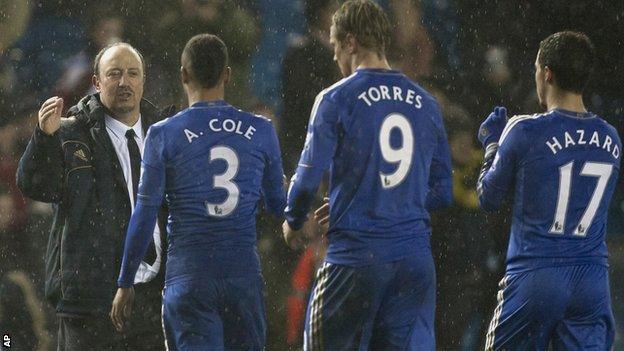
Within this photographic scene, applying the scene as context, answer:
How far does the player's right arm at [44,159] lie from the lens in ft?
19.7

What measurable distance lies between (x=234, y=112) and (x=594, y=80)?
Answer: 13.8ft

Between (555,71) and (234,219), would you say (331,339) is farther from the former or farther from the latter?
(555,71)

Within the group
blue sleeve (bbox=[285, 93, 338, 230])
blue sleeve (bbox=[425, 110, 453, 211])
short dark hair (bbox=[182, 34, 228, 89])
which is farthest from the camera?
short dark hair (bbox=[182, 34, 228, 89])

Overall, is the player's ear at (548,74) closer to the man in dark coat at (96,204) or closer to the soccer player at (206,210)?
the soccer player at (206,210)

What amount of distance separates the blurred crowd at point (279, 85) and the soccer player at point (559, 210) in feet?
11.0

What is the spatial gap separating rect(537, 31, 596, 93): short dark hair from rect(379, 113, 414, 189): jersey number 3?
786mm

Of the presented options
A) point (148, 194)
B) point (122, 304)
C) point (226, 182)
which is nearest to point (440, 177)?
point (226, 182)

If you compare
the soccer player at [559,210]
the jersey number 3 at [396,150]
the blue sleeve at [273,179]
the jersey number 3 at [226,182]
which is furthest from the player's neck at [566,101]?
the jersey number 3 at [226,182]

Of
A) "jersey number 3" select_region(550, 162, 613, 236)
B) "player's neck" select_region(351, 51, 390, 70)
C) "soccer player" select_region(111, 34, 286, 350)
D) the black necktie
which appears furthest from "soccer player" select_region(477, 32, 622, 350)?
the black necktie

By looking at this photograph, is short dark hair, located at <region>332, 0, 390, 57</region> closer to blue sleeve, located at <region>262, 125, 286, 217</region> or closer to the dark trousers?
blue sleeve, located at <region>262, 125, 286, 217</region>

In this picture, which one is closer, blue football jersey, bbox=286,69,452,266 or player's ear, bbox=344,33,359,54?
blue football jersey, bbox=286,69,452,266

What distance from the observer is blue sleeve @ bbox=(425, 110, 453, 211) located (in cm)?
493

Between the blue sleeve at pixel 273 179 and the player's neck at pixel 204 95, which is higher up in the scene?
the player's neck at pixel 204 95

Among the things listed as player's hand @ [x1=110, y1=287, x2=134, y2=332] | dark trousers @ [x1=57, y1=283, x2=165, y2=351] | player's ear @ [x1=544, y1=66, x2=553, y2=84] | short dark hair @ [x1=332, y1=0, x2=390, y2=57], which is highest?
short dark hair @ [x1=332, y1=0, x2=390, y2=57]
